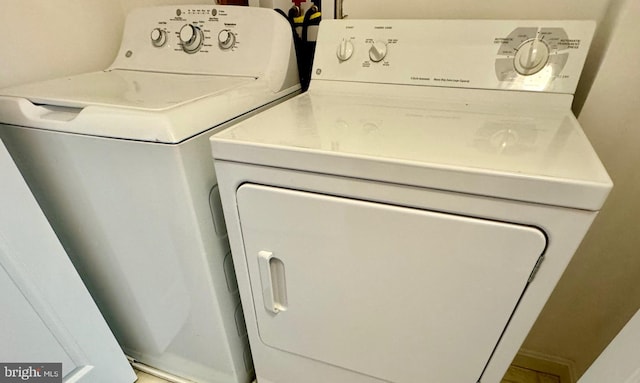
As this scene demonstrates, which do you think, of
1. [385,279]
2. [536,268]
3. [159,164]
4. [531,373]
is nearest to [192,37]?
[159,164]

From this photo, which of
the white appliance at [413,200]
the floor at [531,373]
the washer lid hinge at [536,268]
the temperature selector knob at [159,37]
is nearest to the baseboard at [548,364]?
the floor at [531,373]

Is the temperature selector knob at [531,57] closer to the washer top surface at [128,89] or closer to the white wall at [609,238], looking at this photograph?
the white wall at [609,238]

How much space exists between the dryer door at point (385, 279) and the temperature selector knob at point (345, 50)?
57 cm

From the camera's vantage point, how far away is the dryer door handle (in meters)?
0.77

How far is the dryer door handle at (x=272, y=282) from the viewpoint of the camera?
30.3 inches

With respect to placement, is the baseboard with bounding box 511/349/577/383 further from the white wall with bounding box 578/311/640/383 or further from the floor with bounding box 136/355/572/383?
the white wall with bounding box 578/311/640/383

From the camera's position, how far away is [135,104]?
2.47ft

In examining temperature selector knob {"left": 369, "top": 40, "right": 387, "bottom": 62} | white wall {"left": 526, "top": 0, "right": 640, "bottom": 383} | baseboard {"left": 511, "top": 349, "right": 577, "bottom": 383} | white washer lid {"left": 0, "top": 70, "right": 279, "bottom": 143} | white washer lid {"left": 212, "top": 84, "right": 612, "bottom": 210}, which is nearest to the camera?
white washer lid {"left": 212, "top": 84, "right": 612, "bottom": 210}

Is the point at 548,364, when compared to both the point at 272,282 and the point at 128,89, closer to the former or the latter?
the point at 272,282

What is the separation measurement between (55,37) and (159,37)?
346 millimetres

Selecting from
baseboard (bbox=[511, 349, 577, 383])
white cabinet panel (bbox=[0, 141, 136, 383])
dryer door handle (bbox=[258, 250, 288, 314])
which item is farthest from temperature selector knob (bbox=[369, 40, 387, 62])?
baseboard (bbox=[511, 349, 577, 383])

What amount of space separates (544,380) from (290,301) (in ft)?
3.76

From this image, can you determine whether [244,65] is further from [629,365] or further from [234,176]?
[629,365]

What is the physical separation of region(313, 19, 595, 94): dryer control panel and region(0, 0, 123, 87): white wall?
883mm
